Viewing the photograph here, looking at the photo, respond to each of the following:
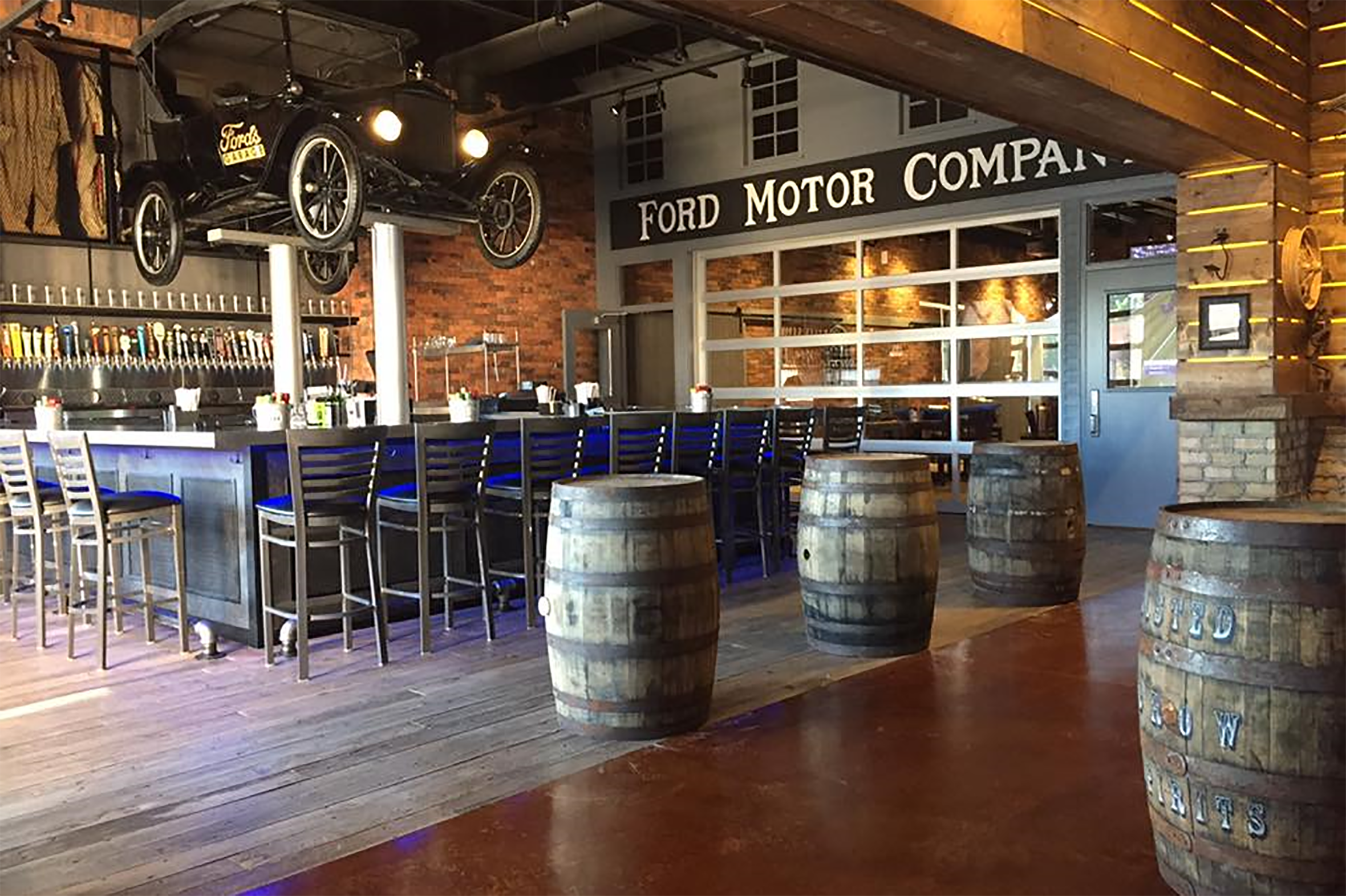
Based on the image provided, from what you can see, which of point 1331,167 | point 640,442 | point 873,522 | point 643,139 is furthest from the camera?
point 643,139

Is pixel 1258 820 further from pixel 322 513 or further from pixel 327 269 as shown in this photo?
pixel 327 269

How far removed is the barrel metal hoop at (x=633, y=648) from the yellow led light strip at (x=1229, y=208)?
16.4ft

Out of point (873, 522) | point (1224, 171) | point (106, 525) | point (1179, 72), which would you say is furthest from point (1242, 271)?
point (106, 525)

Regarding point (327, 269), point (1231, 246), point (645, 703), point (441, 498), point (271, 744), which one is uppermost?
point (327, 269)

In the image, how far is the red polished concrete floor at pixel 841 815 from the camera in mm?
2277

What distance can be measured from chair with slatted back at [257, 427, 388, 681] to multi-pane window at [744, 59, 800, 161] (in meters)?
7.11

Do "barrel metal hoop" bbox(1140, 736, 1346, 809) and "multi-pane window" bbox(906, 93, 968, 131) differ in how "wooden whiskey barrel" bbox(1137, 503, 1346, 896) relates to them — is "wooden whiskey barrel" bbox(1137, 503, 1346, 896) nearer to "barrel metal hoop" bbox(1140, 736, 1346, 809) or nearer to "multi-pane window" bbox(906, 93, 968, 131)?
"barrel metal hoop" bbox(1140, 736, 1346, 809)

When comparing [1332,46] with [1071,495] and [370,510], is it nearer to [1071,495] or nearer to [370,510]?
[1071,495]

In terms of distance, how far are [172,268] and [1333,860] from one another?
26.1ft

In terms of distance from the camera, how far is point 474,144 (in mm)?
7500

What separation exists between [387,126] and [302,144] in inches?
21.9

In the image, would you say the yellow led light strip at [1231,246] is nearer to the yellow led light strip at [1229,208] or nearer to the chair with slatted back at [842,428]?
the yellow led light strip at [1229,208]

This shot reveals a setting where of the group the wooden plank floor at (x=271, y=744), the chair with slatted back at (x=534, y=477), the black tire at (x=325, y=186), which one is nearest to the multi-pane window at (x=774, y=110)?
the black tire at (x=325, y=186)

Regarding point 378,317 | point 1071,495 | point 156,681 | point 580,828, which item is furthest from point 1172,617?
point 378,317
